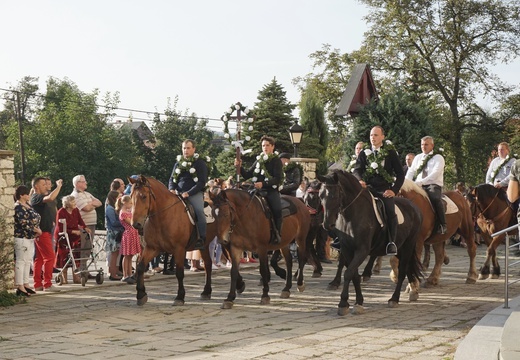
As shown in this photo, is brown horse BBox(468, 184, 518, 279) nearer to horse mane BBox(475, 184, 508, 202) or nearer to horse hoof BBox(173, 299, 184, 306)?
horse mane BBox(475, 184, 508, 202)

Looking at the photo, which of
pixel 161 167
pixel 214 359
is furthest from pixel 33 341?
pixel 161 167

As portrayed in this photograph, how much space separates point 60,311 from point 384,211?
5167 millimetres

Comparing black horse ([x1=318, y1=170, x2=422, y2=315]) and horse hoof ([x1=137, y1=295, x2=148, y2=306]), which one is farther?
horse hoof ([x1=137, y1=295, x2=148, y2=306])

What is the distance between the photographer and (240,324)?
10703 mm

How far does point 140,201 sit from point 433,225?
5527 millimetres

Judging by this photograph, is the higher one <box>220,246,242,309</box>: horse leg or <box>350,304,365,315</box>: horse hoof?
<box>220,246,242,309</box>: horse leg

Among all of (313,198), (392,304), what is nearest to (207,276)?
(392,304)

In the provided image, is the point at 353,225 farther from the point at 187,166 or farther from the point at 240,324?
the point at 187,166

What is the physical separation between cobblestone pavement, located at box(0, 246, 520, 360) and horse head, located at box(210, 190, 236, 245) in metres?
1.15

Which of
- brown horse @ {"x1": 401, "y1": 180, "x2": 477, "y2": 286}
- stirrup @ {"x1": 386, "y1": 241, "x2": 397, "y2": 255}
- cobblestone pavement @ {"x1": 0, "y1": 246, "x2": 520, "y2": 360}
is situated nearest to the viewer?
cobblestone pavement @ {"x1": 0, "y1": 246, "x2": 520, "y2": 360}

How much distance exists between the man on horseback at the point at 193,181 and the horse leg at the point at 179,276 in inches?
16.0

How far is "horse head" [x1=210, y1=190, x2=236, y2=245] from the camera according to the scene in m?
12.3

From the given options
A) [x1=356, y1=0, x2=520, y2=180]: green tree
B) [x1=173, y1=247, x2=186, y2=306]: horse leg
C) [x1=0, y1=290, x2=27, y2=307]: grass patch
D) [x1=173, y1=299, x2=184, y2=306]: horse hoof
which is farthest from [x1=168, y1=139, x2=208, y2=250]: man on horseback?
[x1=356, y1=0, x2=520, y2=180]: green tree

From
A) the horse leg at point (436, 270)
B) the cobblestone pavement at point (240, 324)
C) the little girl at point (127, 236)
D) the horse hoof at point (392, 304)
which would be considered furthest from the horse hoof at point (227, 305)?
the horse leg at point (436, 270)
